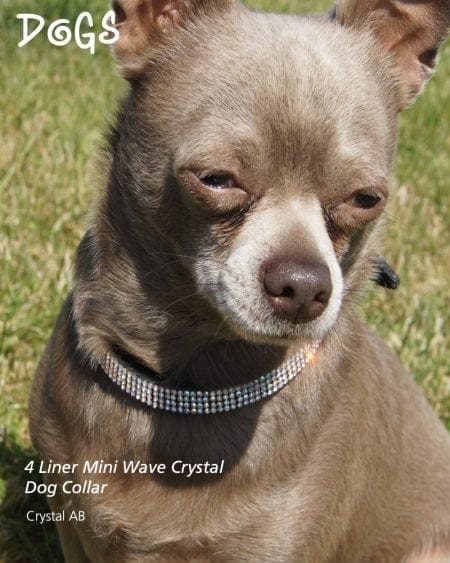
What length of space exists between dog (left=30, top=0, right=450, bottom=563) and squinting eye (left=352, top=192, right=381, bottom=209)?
1 cm

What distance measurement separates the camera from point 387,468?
3.51 meters

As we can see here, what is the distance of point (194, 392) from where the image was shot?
127 inches

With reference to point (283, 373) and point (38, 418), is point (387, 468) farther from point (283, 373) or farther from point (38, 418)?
point (38, 418)

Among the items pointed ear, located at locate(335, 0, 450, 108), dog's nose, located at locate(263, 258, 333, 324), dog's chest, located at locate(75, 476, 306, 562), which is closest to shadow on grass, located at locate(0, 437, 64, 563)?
dog's chest, located at locate(75, 476, 306, 562)

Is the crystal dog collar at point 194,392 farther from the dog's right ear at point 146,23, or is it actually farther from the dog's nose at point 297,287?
the dog's right ear at point 146,23

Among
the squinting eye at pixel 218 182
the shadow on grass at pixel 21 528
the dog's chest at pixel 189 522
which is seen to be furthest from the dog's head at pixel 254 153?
the shadow on grass at pixel 21 528

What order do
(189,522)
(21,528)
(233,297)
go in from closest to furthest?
(233,297) < (189,522) < (21,528)

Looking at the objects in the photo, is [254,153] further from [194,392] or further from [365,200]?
[194,392]

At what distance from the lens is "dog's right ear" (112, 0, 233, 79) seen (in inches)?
125

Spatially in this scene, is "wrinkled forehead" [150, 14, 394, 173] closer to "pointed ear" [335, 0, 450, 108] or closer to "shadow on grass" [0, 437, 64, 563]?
"pointed ear" [335, 0, 450, 108]

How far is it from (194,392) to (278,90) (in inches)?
37.0

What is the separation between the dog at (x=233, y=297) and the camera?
289cm

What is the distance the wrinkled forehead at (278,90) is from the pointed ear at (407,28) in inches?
6.1

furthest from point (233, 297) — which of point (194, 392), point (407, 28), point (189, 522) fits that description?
point (407, 28)
